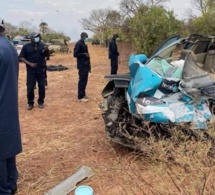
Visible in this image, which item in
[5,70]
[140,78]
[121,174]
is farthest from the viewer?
Result: [140,78]

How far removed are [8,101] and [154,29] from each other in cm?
1196

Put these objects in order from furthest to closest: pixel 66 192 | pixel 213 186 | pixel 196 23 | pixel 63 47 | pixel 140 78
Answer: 1. pixel 63 47
2. pixel 196 23
3. pixel 140 78
4. pixel 66 192
5. pixel 213 186

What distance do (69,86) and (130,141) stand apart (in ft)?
A: 22.8

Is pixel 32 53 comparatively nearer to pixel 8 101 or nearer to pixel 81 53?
pixel 81 53

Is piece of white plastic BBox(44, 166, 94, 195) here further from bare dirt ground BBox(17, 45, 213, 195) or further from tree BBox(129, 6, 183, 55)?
tree BBox(129, 6, 183, 55)

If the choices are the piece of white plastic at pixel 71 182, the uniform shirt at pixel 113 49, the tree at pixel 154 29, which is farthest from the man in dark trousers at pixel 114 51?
the piece of white plastic at pixel 71 182

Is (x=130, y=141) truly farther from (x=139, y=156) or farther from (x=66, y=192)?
(x=66, y=192)

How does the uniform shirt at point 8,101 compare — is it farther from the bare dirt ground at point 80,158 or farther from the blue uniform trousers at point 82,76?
the blue uniform trousers at point 82,76

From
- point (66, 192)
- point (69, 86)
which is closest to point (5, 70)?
point (66, 192)

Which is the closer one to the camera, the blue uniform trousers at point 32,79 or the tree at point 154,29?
the blue uniform trousers at point 32,79

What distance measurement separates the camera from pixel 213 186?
293 cm

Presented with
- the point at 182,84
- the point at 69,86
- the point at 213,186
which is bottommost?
the point at 69,86

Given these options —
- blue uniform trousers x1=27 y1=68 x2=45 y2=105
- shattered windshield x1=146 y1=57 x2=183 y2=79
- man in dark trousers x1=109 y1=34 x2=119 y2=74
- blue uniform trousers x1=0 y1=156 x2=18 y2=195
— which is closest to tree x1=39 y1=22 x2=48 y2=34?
man in dark trousers x1=109 y1=34 x2=119 y2=74

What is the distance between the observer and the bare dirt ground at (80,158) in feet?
11.7
